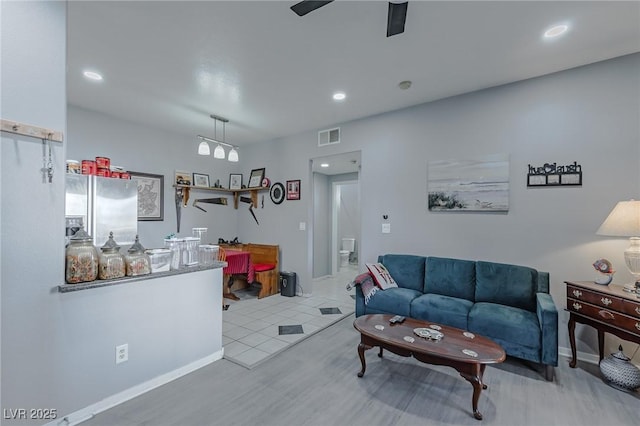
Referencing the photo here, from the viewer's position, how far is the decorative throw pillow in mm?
3270

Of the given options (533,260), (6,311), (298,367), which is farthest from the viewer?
(533,260)

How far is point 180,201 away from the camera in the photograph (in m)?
4.82

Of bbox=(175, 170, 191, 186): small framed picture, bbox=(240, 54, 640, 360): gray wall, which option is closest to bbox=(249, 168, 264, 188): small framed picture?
bbox=(175, 170, 191, 186): small framed picture

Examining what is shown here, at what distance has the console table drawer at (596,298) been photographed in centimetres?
213

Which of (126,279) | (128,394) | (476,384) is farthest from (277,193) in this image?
(476,384)

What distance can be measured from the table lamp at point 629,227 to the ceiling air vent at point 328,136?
3211 millimetres

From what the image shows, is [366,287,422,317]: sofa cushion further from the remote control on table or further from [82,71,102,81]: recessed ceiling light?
[82,71,102,81]: recessed ceiling light

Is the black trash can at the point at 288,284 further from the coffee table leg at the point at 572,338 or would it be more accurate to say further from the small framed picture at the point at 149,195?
the coffee table leg at the point at 572,338

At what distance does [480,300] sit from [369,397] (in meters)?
1.66

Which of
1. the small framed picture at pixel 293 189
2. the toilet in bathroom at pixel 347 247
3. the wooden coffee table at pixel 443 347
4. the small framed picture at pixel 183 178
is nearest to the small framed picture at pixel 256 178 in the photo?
the small framed picture at pixel 293 189

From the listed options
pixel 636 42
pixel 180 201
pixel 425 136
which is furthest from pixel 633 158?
pixel 180 201

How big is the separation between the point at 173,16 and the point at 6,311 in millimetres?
2135

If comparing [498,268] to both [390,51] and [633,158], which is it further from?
[390,51]

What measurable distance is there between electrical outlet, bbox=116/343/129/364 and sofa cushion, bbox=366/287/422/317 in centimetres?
232
